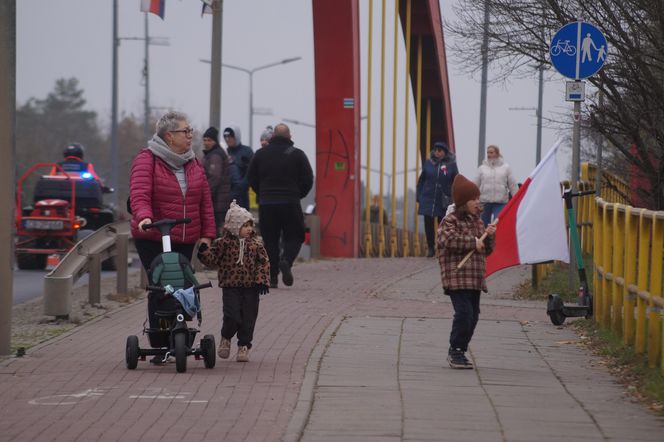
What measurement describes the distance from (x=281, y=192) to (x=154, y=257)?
6.15 meters

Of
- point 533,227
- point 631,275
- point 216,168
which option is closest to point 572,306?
point 533,227

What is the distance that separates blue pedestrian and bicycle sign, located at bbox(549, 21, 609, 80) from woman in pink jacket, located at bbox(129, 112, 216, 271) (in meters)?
4.72

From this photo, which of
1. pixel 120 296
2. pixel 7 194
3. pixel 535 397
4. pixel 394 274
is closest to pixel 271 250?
pixel 120 296

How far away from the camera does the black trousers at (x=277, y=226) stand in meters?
16.0

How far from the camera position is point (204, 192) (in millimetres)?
9938

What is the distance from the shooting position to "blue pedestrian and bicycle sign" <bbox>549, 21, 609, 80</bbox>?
13.4m

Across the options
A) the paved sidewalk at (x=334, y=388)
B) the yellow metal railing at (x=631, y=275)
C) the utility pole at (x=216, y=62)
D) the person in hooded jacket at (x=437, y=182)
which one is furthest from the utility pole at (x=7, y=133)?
the person in hooded jacket at (x=437, y=182)

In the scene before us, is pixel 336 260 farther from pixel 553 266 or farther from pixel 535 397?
pixel 535 397

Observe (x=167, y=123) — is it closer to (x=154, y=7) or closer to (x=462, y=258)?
(x=462, y=258)

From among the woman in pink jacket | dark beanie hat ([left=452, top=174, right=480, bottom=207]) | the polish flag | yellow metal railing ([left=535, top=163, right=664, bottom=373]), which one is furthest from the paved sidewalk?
the polish flag

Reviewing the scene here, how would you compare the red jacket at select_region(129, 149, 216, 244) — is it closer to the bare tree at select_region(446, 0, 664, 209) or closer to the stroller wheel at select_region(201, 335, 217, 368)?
the stroller wheel at select_region(201, 335, 217, 368)

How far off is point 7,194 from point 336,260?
13.6 m

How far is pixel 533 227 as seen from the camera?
12430 mm

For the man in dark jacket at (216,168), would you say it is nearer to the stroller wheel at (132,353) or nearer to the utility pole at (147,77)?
the stroller wheel at (132,353)
